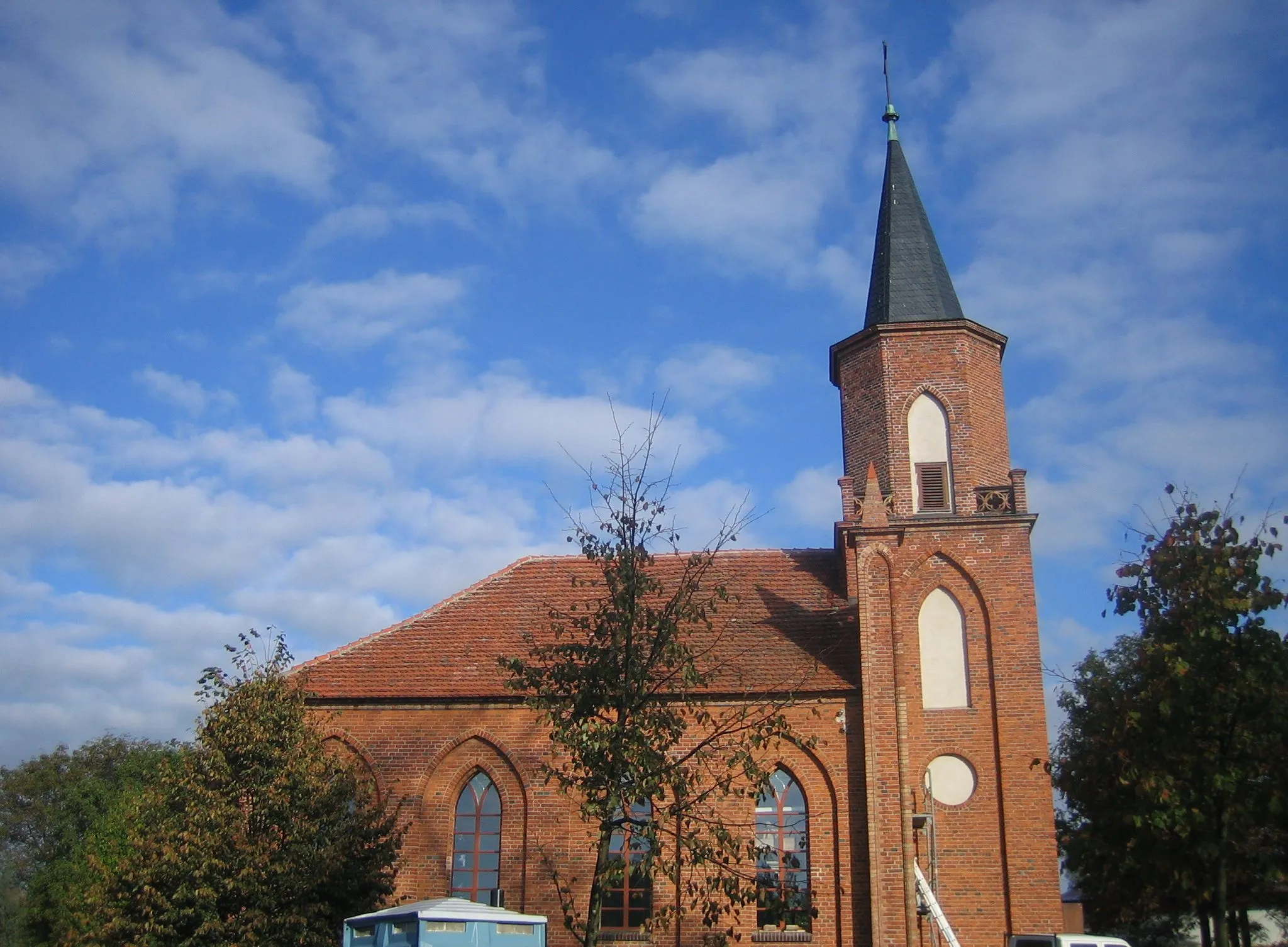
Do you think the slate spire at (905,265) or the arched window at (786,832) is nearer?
the arched window at (786,832)

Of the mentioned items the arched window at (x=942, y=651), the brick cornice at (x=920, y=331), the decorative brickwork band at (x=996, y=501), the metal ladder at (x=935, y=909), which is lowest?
the metal ladder at (x=935, y=909)

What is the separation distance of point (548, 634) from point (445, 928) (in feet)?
38.6

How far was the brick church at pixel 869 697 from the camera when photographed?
2072 centimetres

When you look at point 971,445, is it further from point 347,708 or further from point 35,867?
point 35,867

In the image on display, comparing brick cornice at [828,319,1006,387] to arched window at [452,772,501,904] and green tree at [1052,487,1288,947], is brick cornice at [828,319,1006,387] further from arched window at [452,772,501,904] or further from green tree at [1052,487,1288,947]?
arched window at [452,772,501,904]

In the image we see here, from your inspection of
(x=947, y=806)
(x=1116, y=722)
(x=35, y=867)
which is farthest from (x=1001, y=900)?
(x=35, y=867)

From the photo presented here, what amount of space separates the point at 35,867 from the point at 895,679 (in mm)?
44618

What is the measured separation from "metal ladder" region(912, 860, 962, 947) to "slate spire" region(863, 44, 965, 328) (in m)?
11.3

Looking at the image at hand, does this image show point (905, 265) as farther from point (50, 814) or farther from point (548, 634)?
point (50, 814)

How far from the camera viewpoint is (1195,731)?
1487cm

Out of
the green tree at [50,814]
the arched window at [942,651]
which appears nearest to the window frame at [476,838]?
the arched window at [942,651]

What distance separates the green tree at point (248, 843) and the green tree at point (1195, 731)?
1050 centimetres

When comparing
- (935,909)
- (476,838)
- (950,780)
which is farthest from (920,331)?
(476,838)

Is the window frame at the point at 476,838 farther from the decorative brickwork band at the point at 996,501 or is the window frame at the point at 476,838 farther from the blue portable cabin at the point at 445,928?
the decorative brickwork band at the point at 996,501
